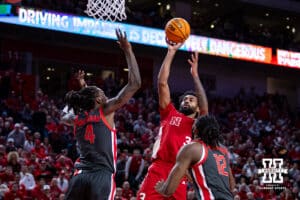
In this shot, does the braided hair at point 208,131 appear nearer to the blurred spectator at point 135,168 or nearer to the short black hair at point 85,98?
the short black hair at point 85,98

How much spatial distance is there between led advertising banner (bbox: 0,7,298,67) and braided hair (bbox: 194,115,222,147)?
41.6ft

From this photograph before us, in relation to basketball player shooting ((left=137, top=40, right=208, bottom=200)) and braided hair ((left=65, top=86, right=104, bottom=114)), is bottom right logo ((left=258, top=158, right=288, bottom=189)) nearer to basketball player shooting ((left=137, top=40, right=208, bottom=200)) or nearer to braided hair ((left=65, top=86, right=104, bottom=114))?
basketball player shooting ((left=137, top=40, right=208, bottom=200))

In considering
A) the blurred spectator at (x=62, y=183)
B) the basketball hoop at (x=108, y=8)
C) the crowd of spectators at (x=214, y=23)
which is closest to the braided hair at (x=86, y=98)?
the basketball hoop at (x=108, y=8)

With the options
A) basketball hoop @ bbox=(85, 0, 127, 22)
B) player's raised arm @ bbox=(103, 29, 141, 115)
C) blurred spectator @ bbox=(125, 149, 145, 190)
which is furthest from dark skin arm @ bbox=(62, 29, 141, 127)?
blurred spectator @ bbox=(125, 149, 145, 190)

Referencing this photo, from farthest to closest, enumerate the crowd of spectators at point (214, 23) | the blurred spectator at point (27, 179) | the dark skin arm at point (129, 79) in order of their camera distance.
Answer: the crowd of spectators at point (214, 23) < the blurred spectator at point (27, 179) < the dark skin arm at point (129, 79)

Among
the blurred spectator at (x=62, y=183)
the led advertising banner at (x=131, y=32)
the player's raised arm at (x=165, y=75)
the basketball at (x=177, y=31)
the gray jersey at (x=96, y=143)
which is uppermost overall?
the led advertising banner at (x=131, y=32)

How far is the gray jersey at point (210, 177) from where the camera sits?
5203 mm

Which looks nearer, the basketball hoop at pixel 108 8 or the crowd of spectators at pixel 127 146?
the basketball hoop at pixel 108 8

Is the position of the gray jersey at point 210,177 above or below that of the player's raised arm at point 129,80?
below

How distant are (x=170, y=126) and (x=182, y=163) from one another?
1.97 metres

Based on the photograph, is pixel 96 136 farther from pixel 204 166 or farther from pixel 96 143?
pixel 204 166

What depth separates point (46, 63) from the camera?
81.7 ft

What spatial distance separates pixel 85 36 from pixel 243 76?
446 inches

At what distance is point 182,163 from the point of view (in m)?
5.12
